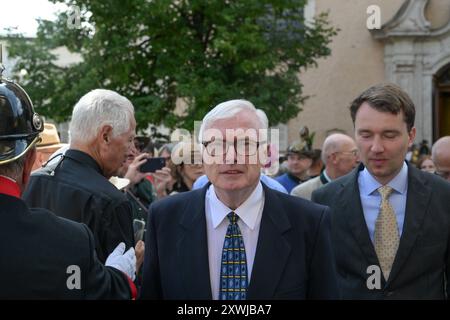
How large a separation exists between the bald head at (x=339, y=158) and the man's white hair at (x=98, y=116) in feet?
12.8

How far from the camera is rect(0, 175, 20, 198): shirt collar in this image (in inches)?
116

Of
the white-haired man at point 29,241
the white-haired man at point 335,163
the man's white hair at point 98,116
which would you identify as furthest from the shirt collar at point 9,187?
the white-haired man at point 335,163

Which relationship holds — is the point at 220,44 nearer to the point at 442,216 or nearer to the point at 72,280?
the point at 442,216

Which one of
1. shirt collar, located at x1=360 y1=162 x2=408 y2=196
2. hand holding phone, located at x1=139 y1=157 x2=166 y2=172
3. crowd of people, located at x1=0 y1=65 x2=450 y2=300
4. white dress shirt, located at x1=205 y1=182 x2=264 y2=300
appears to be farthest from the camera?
hand holding phone, located at x1=139 y1=157 x2=166 y2=172

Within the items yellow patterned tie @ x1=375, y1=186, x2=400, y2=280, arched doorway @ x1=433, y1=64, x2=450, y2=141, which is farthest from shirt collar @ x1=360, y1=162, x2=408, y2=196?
arched doorway @ x1=433, y1=64, x2=450, y2=141

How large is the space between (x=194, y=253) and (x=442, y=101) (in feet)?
82.7

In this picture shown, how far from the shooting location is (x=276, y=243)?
11.1 feet

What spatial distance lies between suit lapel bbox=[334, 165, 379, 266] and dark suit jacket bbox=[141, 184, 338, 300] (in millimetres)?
818

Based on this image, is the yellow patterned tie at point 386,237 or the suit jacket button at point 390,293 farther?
the yellow patterned tie at point 386,237

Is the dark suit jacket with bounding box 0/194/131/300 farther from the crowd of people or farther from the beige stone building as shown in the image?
the beige stone building

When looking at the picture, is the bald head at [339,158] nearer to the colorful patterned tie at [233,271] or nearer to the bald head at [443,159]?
the bald head at [443,159]

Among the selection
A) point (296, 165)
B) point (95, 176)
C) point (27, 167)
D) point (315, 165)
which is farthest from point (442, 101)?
→ point (27, 167)

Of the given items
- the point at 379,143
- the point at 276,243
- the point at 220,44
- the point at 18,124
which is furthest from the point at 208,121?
the point at 220,44

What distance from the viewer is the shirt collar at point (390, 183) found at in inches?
172
